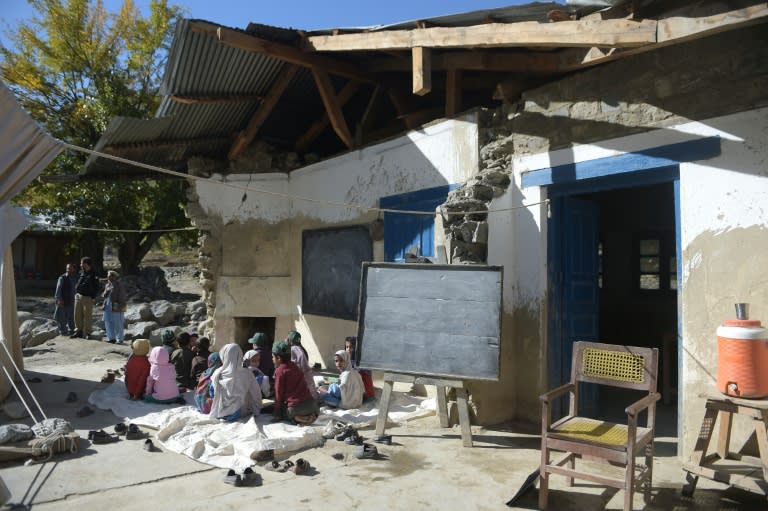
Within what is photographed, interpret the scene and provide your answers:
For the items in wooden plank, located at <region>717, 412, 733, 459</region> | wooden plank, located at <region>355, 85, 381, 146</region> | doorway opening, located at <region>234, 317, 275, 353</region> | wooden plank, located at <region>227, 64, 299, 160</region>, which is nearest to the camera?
wooden plank, located at <region>717, 412, 733, 459</region>

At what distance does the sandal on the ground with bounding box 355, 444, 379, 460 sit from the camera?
15.1 feet

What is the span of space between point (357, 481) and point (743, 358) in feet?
9.09

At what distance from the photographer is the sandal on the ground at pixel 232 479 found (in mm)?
4000

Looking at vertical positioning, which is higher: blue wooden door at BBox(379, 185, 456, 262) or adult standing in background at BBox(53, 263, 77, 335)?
blue wooden door at BBox(379, 185, 456, 262)

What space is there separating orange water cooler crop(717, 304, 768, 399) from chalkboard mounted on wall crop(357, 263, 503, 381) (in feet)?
5.59

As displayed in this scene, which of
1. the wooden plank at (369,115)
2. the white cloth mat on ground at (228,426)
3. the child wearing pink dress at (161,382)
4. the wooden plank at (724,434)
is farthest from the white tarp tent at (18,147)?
the wooden plank at (369,115)

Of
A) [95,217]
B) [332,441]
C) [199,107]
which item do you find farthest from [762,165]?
[95,217]

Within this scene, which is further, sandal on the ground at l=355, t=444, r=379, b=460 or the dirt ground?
sandal on the ground at l=355, t=444, r=379, b=460

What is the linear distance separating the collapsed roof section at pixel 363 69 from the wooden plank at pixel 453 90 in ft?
0.04

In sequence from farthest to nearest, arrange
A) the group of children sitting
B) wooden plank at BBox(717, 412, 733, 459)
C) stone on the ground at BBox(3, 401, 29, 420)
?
stone on the ground at BBox(3, 401, 29, 420) → the group of children sitting → wooden plank at BBox(717, 412, 733, 459)

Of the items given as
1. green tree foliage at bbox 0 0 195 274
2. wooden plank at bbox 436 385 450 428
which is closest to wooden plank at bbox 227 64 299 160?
wooden plank at bbox 436 385 450 428

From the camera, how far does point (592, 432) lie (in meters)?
3.69

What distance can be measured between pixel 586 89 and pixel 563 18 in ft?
2.61

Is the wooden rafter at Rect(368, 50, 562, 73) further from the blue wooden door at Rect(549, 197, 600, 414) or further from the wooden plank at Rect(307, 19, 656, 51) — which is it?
the blue wooden door at Rect(549, 197, 600, 414)
